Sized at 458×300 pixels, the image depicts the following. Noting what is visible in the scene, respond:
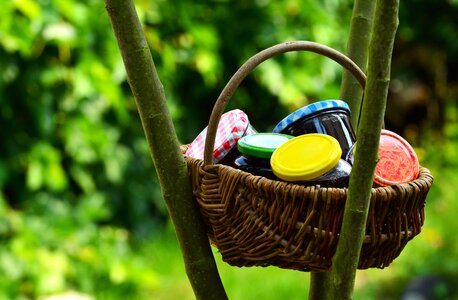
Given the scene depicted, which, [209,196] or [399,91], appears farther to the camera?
[399,91]

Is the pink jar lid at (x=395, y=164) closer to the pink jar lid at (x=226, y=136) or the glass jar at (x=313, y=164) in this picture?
the glass jar at (x=313, y=164)

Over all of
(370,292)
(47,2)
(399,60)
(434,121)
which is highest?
(399,60)

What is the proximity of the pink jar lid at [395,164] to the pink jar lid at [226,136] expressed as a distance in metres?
0.26

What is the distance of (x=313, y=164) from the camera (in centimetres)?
132

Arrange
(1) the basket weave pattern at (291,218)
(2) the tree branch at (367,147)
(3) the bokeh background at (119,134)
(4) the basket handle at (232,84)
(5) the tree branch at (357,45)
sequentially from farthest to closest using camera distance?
(3) the bokeh background at (119,134)
(5) the tree branch at (357,45)
(4) the basket handle at (232,84)
(1) the basket weave pattern at (291,218)
(2) the tree branch at (367,147)

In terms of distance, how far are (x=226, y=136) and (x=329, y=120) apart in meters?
0.19

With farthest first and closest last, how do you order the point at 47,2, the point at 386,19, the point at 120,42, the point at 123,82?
1. the point at 123,82
2. the point at 47,2
3. the point at 120,42
4. the point at 386,19

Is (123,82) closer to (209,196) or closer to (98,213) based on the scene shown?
(98,213)

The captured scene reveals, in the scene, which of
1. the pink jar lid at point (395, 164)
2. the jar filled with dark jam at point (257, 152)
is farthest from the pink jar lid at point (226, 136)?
the pink jar lid at point (395, 164)

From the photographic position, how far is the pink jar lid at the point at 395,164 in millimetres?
1385

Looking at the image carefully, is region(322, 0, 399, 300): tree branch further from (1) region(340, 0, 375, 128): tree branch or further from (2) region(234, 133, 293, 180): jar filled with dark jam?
(1) region(340, 0, 375, 128): tree branch

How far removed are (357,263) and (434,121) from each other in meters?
4.33

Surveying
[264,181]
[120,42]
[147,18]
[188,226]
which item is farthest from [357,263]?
[147,18]

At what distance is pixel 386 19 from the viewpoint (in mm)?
1135
